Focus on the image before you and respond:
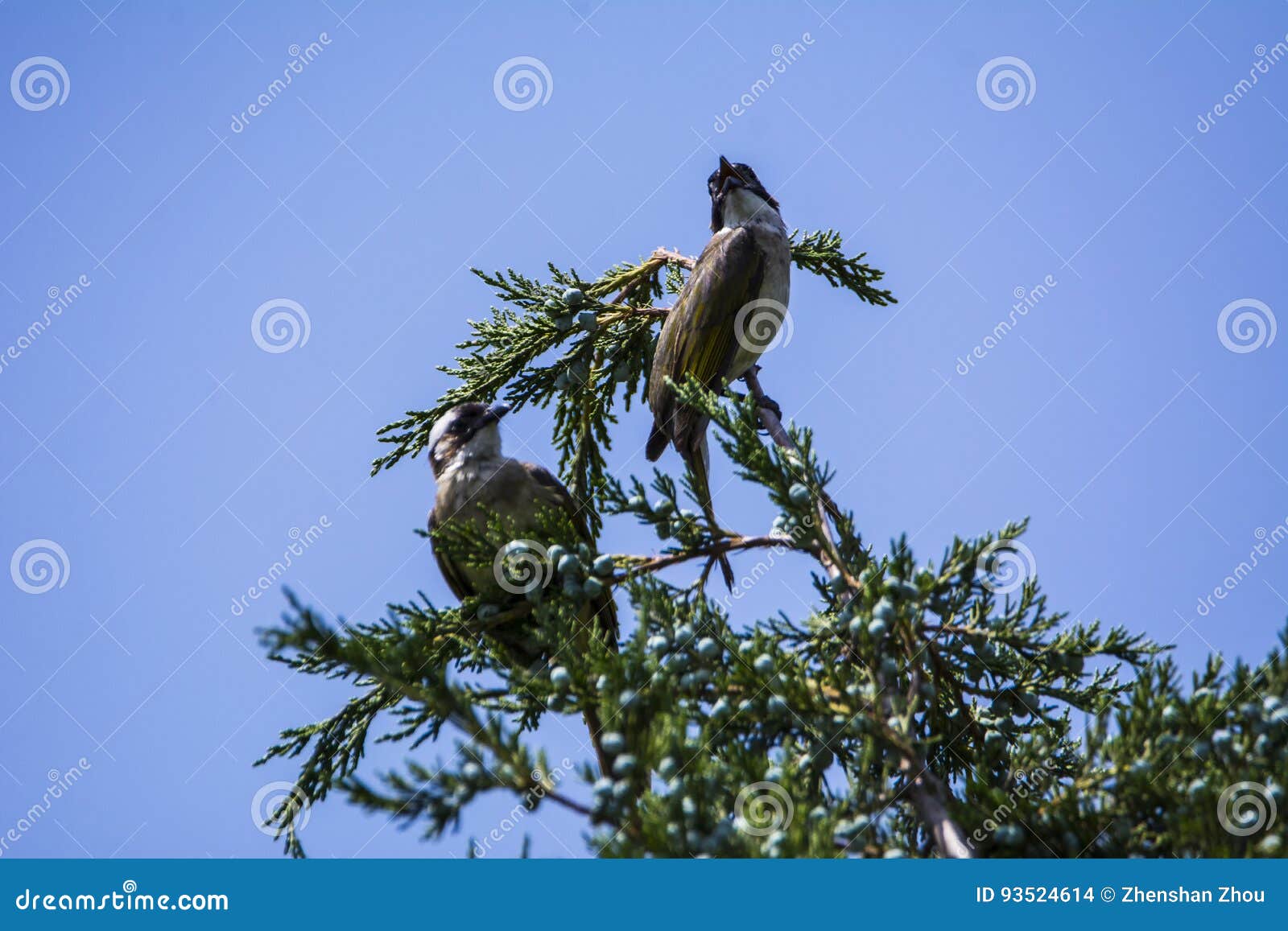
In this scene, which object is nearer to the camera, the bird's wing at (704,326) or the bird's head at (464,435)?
the bird's head at (464,435)

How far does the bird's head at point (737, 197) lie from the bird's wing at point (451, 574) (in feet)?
9.27

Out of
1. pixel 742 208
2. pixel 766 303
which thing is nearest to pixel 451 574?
pixel 766 303

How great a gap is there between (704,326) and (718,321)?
4.5 inches

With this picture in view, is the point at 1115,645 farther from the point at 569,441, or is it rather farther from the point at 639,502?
the point at 569,441

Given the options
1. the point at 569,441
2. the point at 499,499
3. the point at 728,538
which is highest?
the point at 569,441

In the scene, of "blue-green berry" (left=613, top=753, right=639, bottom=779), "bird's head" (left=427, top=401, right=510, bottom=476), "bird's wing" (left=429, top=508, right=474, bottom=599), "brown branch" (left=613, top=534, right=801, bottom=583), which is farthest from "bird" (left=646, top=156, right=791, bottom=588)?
"blue-green berry" (left=613, top=753, right=639, bottom=779)

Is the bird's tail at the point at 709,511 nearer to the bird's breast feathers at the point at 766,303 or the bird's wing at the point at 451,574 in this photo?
the bird's wing at the point at 451,574

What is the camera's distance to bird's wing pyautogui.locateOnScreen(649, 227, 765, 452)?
565 cm

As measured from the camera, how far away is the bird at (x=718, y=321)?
5613 millimetres

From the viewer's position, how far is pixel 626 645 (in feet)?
8.71

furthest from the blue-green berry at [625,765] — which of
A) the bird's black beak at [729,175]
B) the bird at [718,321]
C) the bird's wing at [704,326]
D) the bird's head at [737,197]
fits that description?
the bird's black beak at [729,175]

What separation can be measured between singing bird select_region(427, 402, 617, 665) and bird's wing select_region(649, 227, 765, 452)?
38.0 inches
